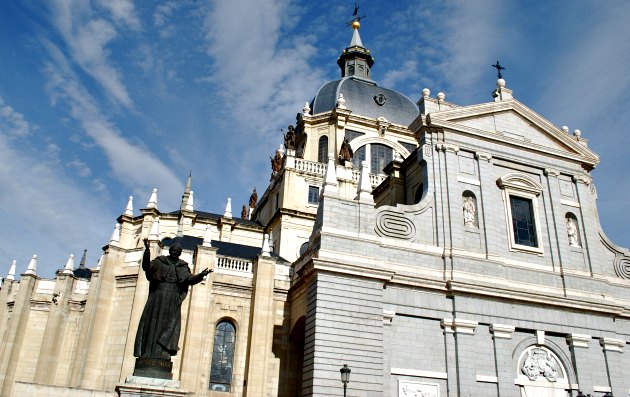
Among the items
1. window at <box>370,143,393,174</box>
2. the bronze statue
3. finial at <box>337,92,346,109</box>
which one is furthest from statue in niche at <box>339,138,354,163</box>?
the bronze statue

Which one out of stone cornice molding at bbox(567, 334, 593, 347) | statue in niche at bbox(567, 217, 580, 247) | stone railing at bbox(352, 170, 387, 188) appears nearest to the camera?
stone cornice molding at bbox(567, 334, 593, 347)

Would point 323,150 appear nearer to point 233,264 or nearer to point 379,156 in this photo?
point 379,156

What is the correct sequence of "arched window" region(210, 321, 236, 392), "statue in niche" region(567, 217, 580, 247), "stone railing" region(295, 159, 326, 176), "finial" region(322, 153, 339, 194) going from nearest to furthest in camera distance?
1. "finial" region(322, 153, 339, 194)
2. "statue in niche" region(567, 217, 580, 247)
3. "arched window" region(210, 321, 236, 392)
4. "stone railing" region(295, 159, 326, 176)

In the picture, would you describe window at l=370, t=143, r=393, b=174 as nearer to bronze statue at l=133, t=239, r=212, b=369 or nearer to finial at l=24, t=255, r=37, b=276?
finial at l=24, t=255, r=37, b=276

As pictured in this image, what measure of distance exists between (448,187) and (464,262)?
2914 mm

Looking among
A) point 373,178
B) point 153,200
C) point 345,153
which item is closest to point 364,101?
point 345,153

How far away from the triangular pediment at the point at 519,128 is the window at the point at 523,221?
2.36 meters

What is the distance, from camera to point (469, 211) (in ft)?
67.8

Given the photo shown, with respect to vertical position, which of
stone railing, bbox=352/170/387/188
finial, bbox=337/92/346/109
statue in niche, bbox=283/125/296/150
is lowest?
stone railing, bbox=352/170/387/188

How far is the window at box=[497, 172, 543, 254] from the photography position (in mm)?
20844

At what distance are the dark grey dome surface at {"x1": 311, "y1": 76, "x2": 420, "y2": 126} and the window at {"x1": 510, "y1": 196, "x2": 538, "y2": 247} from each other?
19940mm

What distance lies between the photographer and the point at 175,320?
1027 centimetres

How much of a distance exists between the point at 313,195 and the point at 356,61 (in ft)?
66.8

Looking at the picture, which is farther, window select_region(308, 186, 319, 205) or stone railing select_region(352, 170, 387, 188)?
stone railing select_region(352, 170, 387, 188)
